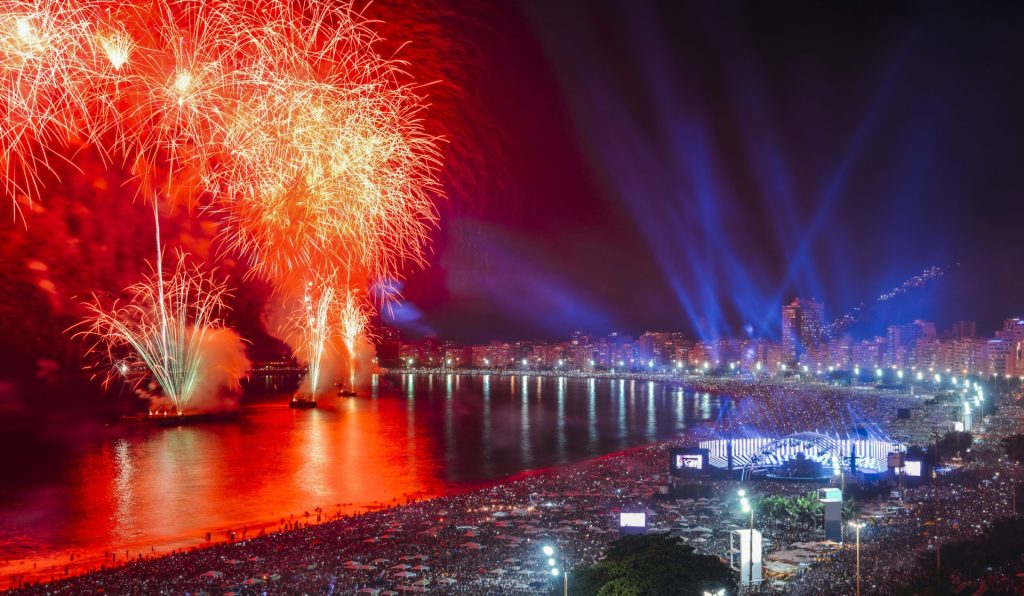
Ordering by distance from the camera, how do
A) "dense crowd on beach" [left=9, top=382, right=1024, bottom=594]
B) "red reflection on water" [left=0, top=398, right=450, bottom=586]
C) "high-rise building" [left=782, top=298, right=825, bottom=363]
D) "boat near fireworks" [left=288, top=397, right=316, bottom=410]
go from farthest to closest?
1. "high-rise building" [left=782, top=298, right=825, bottom=363]
2. "boat near fireworks" [left=288, top=397, right=316, bottom=410]
3. "red reflection on water" [left=0, top=398, right=450, bottom=586]
4. "dense crowd on beach" [left=9, top=382, right=1024, bottom=594]

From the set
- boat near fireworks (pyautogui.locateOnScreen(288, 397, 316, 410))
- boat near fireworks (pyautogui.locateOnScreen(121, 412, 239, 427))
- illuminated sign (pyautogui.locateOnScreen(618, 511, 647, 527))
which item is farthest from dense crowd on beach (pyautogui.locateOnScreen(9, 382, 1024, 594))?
boat near fireworks (pyautogui.locateOnScreen(288, 397, 316, 410))

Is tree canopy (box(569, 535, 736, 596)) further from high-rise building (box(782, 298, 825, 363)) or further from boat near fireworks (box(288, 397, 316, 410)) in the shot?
high-rise building (box(782, 298, 825, 363))

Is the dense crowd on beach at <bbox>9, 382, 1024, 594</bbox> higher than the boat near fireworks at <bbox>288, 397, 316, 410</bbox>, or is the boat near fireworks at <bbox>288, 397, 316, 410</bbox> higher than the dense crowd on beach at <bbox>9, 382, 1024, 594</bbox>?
the dense crowd on beach at <bbox>9, 382, 1024, 594</bbox>

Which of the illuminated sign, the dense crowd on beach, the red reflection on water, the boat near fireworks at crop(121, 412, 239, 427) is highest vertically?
the illuminated sign

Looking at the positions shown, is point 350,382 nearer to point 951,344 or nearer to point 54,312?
point 54,312

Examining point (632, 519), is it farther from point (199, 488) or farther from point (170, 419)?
point (170, 419)

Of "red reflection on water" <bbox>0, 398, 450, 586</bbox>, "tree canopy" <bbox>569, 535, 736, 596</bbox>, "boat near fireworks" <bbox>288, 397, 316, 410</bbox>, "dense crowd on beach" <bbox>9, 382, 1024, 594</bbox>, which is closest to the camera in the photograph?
"tree canopy" <bbox>569, 535, 736, 596</bbox>

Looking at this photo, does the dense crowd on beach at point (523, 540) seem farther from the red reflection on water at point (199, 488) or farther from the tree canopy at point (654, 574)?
the red reflection on water at point (199, 488)

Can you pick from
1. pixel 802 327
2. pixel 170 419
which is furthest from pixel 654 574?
pixel 802 327
